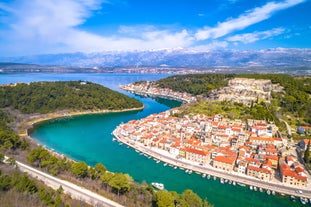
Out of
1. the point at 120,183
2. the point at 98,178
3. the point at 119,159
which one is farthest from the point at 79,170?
the point at 119,159

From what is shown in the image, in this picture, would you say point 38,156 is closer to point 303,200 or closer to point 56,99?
point 303,200

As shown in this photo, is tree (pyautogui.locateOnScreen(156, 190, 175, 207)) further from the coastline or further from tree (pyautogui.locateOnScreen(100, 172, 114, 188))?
the coastline

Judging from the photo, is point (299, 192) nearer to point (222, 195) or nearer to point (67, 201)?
point (222, 195)

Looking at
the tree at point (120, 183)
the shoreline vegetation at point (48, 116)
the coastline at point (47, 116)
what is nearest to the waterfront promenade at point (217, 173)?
the tree at point (120, 183)

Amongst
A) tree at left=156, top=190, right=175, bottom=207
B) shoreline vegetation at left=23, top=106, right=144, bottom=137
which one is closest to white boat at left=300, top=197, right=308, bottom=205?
tree at left=156, top=190, right=175, bottom=207

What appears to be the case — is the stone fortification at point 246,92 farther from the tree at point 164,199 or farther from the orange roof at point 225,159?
the tree at point 164,199

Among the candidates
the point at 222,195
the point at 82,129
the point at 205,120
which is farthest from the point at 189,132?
the point at 82,129
